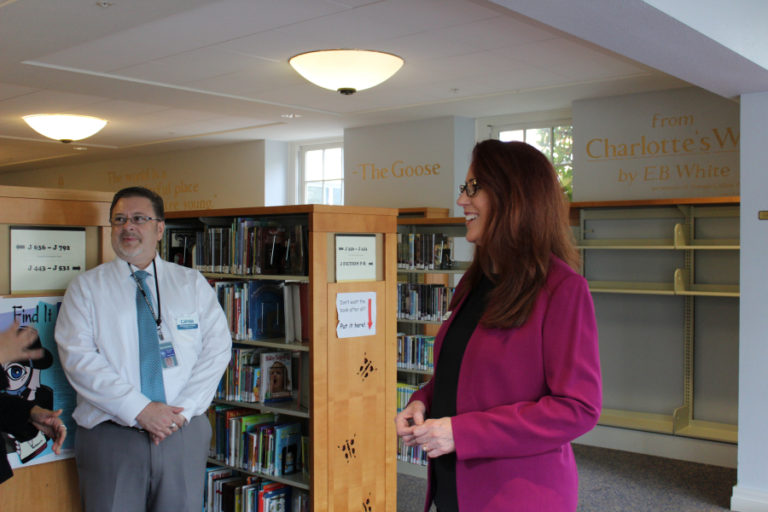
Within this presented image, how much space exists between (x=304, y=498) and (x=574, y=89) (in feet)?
14.0

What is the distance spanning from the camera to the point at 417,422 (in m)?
1.68

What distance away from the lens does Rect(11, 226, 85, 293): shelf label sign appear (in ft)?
8.88

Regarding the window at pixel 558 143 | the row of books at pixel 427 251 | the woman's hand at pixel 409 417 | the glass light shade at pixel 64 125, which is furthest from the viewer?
the glass light shade at pixel 64 125

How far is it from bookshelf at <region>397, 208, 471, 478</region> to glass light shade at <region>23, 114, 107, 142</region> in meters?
4.35

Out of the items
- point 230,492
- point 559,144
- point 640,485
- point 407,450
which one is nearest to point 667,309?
point 640,485

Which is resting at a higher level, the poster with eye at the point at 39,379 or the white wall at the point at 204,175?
the white wall at the point at 204,175

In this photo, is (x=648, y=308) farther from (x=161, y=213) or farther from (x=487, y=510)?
(x=487, y=510)

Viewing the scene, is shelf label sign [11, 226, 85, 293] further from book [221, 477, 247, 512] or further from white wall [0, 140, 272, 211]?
white wall [0, 140, 272, 211]

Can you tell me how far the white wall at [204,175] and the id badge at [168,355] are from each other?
269 inches

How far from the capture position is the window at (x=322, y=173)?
960 cm

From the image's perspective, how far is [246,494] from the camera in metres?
3.90

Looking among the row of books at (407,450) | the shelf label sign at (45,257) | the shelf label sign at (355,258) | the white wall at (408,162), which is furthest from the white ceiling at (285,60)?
A: the row of books at (407,450)

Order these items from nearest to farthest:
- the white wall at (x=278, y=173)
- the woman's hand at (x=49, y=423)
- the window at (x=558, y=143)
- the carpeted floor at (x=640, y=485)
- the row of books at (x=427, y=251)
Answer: the woman's hand at (x=49, y=423) → the carpeted floor at (x=640, y=485) → the row of books at (x=427, y=251) → the window at (x=558, y=143) → the white wall at (x=278, y=173)

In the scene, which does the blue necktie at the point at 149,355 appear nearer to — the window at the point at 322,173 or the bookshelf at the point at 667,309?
the bookshelf at the point at 667,309
